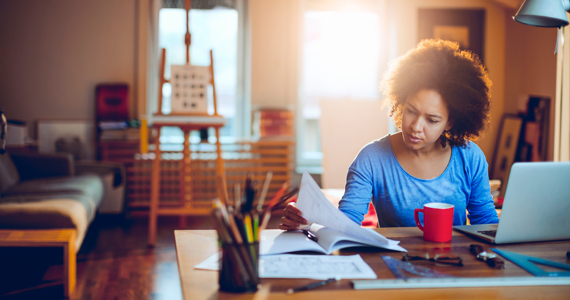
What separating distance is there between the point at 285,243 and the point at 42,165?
10.8ft

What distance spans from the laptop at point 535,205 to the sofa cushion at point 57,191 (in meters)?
2.54

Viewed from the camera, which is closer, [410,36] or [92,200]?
[92,200]

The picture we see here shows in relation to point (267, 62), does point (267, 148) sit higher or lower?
lower

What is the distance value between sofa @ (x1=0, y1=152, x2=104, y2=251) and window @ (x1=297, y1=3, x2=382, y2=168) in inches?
79.3

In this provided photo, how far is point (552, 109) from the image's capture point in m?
3.70

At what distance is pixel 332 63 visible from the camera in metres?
4.71

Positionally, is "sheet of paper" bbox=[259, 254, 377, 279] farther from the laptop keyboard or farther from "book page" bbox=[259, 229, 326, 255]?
Result: the laptop keyboard

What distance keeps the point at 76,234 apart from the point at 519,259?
7.52 feet

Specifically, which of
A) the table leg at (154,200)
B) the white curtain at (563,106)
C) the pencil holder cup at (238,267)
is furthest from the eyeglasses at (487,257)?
the table leg at (154,200)

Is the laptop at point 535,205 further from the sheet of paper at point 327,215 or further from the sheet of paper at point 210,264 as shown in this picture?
the sheet of paper at point 210,264

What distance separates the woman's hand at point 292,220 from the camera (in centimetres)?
119

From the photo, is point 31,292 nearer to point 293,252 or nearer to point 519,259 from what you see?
Answer: point 293,252

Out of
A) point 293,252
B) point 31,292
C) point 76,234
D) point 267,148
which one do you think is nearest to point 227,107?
point 267,148

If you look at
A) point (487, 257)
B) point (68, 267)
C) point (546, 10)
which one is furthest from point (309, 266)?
point (68, 267)
